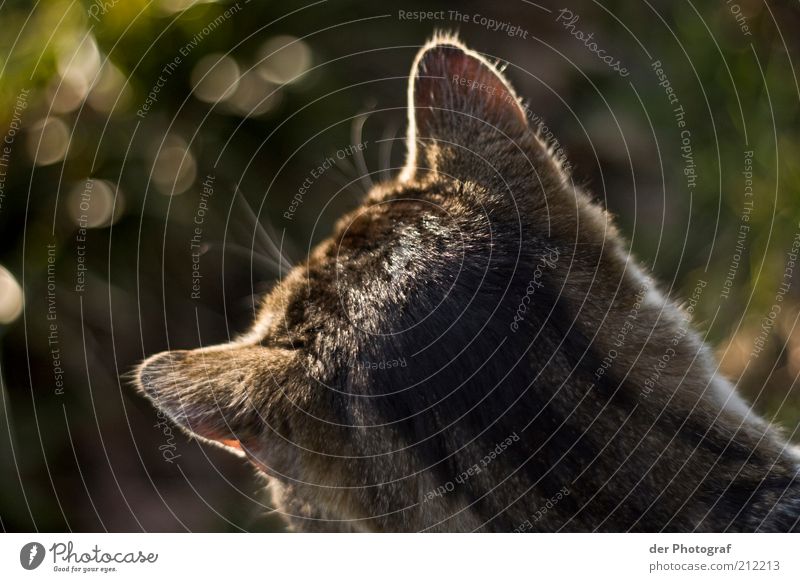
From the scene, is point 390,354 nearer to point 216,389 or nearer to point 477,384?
point 477,384

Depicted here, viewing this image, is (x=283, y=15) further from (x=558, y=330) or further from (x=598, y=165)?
(x=558, y=330)

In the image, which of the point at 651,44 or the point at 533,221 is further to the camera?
the point at 651,44

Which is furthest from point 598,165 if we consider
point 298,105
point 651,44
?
point 298,105

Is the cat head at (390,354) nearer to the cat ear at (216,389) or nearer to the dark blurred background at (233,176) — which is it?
the cat ear at (216,389)
